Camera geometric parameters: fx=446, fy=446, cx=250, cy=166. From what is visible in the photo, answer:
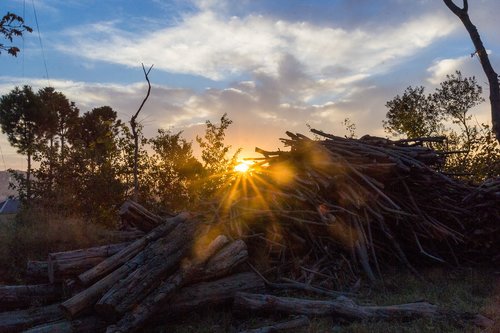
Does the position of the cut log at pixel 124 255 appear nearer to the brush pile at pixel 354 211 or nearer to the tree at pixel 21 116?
the brush pile at pixel 354 211

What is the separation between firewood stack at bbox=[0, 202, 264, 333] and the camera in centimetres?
545

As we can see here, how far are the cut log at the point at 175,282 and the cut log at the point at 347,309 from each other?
2.01ft

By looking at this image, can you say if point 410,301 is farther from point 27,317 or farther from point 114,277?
point 27,317

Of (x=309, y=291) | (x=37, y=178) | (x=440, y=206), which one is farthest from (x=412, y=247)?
(x=37, y=178)

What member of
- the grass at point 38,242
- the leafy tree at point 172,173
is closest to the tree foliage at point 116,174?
the leafy tree at point 172,173

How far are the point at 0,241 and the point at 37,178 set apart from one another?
818cm

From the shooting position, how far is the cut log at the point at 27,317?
18.6ft

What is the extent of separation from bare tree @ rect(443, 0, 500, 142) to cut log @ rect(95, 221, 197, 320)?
1192 cm

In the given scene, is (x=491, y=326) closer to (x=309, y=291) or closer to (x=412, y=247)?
(x=309, y=291)

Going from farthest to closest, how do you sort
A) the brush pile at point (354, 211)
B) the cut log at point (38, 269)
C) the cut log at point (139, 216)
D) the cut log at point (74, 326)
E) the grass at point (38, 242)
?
1. the grass at point (38, 242)
2. the brush pile at point (354, 211)
3. the cut log at point (139, 216)
4. the cut log at point (38, 269)
5. the cut log at point (74, 326)

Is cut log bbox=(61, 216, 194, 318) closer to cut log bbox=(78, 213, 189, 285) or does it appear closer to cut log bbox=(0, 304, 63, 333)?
cut log bbox=(78, 213, 189, 285)

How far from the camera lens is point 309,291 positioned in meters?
6.70

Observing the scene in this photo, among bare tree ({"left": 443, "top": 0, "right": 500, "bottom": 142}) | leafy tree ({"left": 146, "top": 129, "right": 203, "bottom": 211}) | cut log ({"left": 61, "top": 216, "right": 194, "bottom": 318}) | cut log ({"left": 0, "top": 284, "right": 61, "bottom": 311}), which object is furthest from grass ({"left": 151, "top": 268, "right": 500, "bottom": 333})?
leafy tree ({"left": 146, "top": 129, "right": 203, "bottom": 211})

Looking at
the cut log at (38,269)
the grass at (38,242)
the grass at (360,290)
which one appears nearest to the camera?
the grass at (360,290)
